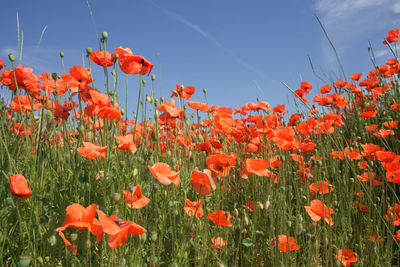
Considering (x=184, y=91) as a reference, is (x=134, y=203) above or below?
below

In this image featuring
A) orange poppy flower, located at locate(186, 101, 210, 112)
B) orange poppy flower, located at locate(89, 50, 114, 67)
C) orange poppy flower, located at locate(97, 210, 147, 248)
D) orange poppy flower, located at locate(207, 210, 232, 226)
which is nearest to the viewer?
orange poppy flower, located at locate(97, 210, 147, 248)

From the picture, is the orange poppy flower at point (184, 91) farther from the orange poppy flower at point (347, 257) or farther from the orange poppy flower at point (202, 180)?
the orange poppy flower at point (347, 257)

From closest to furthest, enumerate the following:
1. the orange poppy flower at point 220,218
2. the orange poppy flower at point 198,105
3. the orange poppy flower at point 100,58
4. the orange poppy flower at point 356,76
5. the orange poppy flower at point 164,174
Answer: the orange poppy flower at point 164,174, the orange poppy flower at point 220,218, the orange poppy flower at point 100,58, the orange poppy flower at point 198,105, the orange poppy flower at point 356,76

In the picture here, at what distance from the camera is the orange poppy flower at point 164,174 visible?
1.32 metres

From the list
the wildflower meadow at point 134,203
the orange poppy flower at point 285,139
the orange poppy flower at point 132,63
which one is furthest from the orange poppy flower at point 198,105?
the orange poppy flower at point 132,63

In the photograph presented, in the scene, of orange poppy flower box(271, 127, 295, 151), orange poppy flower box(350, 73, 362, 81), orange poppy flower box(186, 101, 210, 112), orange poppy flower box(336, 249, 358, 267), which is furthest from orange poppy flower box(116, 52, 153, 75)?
orange poppy flower box(350, 73, 362, 81)

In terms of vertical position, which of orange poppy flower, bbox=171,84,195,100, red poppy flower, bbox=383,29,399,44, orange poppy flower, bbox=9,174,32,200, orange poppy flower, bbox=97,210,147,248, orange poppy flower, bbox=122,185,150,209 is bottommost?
orange poppy flower, bbox=97,210,147,248

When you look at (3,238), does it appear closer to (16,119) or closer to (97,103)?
(97,103)

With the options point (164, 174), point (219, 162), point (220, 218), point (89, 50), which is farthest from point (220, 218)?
point (89, 50)

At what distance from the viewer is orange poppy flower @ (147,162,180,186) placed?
4.33 feet

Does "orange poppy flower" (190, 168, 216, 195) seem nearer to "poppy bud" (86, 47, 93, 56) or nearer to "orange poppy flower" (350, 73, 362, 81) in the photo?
"poppy bud" (86, 47, 93, 56)

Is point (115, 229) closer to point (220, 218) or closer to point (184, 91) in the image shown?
point (220, 218)

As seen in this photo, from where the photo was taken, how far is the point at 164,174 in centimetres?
143

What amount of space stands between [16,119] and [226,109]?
2.25 meters
